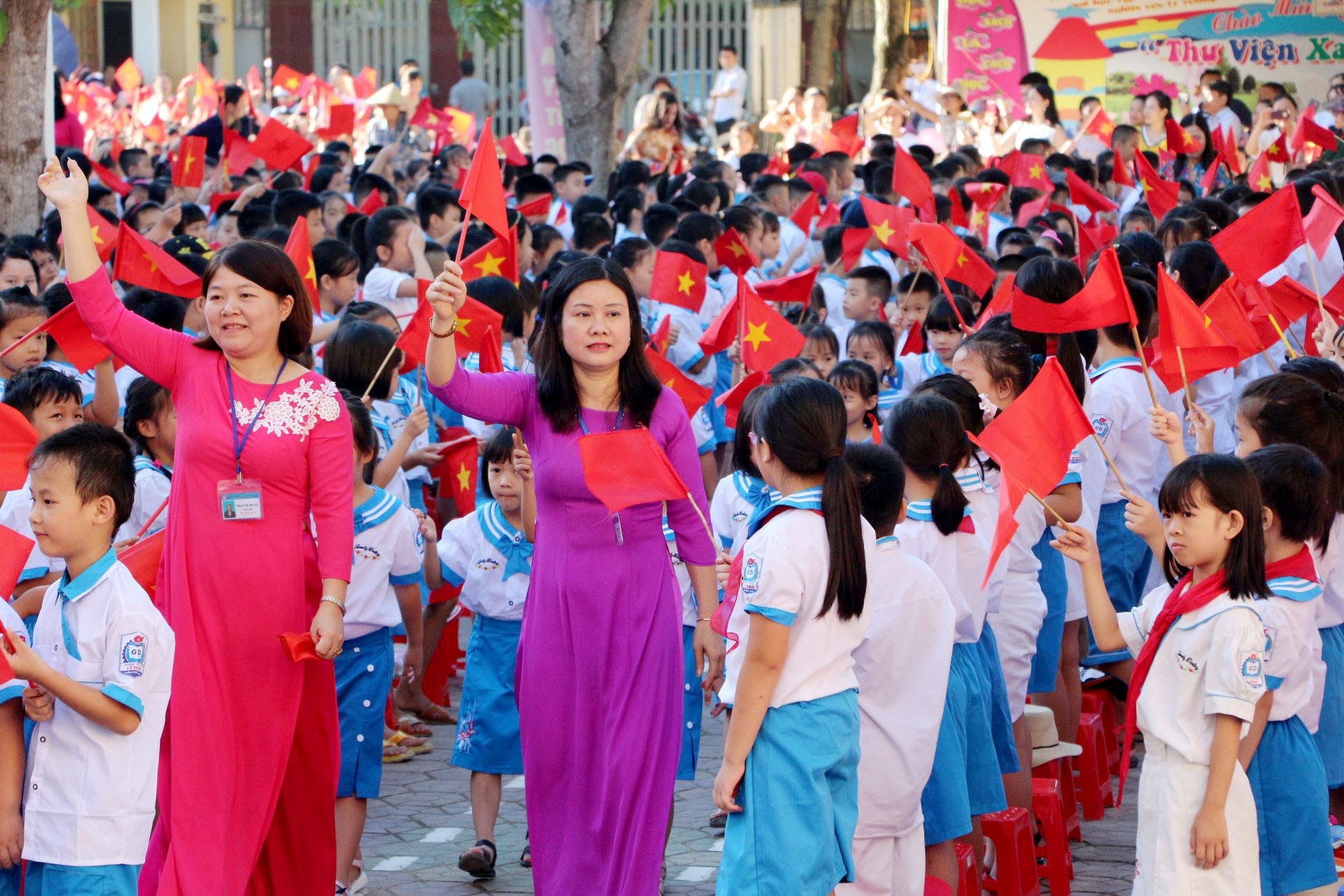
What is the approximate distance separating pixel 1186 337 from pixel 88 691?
321 cm

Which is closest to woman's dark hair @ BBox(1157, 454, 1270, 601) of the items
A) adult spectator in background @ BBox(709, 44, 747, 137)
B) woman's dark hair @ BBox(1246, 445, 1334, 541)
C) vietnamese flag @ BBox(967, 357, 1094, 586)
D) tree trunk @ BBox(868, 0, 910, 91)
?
woman's dark hair @ BBox(1246, 445, 1334, 541)

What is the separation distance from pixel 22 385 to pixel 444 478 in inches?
86.8

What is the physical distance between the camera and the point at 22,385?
471 centimetres

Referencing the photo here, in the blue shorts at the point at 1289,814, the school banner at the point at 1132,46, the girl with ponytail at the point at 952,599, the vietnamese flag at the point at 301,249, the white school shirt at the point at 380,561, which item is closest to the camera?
the blue shorts at the point at 1289,814

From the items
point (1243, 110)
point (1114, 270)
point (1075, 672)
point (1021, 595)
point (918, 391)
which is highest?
point (1243, 110)

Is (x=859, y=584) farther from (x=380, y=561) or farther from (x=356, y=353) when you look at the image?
(x=356, y=353)

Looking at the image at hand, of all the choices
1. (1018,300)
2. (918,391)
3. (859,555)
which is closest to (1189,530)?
(859,555)

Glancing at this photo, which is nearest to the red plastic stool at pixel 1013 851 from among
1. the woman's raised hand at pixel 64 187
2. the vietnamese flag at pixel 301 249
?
the woman's raised hand at pixel 64 187

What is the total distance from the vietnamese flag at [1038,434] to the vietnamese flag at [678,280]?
4.07m

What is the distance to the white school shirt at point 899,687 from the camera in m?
3.91

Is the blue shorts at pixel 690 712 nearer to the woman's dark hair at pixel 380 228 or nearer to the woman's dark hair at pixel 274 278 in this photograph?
the woman's dark hair at pixel 274 278

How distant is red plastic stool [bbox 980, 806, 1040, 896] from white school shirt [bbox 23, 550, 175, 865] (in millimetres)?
2234

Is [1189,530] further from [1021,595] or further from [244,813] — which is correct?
[244,813]

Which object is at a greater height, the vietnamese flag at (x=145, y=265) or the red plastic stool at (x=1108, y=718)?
the vietnamese flag at (x=145, y=265)
